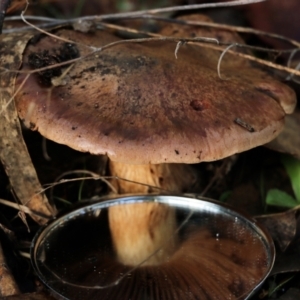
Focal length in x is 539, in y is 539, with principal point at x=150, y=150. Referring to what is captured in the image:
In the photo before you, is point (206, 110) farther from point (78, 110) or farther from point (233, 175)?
point (233, 175)

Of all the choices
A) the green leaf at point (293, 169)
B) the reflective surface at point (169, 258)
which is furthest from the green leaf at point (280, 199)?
the reflective surface at point (169, 258)

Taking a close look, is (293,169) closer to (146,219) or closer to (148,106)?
(146,219)

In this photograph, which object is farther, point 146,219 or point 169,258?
point 146,219

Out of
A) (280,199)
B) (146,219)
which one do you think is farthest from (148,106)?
(280,199)

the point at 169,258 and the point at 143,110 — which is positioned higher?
the point at 143,110

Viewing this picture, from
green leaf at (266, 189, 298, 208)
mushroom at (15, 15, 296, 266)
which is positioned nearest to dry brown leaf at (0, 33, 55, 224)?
mushroom at (15, 15, 296, 266)

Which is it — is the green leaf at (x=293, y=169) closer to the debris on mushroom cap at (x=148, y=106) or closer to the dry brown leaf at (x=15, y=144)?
the debris on mushroom cap at (x=148, y=106)

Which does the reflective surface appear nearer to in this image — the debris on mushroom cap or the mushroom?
the mushroom

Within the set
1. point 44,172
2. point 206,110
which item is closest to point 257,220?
point 206,110
